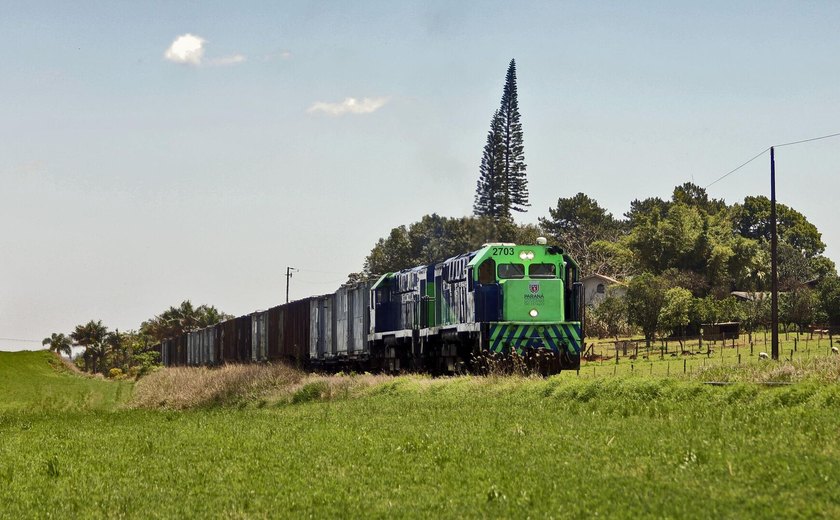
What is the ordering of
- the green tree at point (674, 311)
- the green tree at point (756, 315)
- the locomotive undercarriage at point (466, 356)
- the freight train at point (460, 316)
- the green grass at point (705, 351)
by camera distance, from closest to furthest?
the locomotive undercarriage at point (466, 356)
the freight train at point (460, 316)
the green grass at point (705, 351)
the green tree at point (674, 311)
the green tree at point (756, 315)

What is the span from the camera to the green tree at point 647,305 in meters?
71.0

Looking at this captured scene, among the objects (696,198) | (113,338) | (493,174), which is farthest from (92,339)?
(696,198)

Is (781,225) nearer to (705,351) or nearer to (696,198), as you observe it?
(696,198)

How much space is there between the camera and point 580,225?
142375mm

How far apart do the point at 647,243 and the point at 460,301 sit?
66.0 metres

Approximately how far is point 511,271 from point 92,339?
97.7 m

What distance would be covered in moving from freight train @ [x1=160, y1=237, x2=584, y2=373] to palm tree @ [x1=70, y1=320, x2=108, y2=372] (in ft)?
257

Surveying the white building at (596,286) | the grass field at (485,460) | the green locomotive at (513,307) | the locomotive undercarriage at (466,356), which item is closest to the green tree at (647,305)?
the white building at (596,286)

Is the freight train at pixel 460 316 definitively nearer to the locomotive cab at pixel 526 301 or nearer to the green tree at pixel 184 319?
the locomotive cab at pixel 526 301

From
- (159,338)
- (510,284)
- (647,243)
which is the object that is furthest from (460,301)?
(159,338)

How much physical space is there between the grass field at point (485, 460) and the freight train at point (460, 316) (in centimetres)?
760

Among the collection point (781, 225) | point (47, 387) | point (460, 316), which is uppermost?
point (781, 225)

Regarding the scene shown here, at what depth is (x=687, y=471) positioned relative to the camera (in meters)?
10.9

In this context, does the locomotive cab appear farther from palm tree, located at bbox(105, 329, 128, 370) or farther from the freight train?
palm tree, located at bbox(105, 329, 128, 370)
